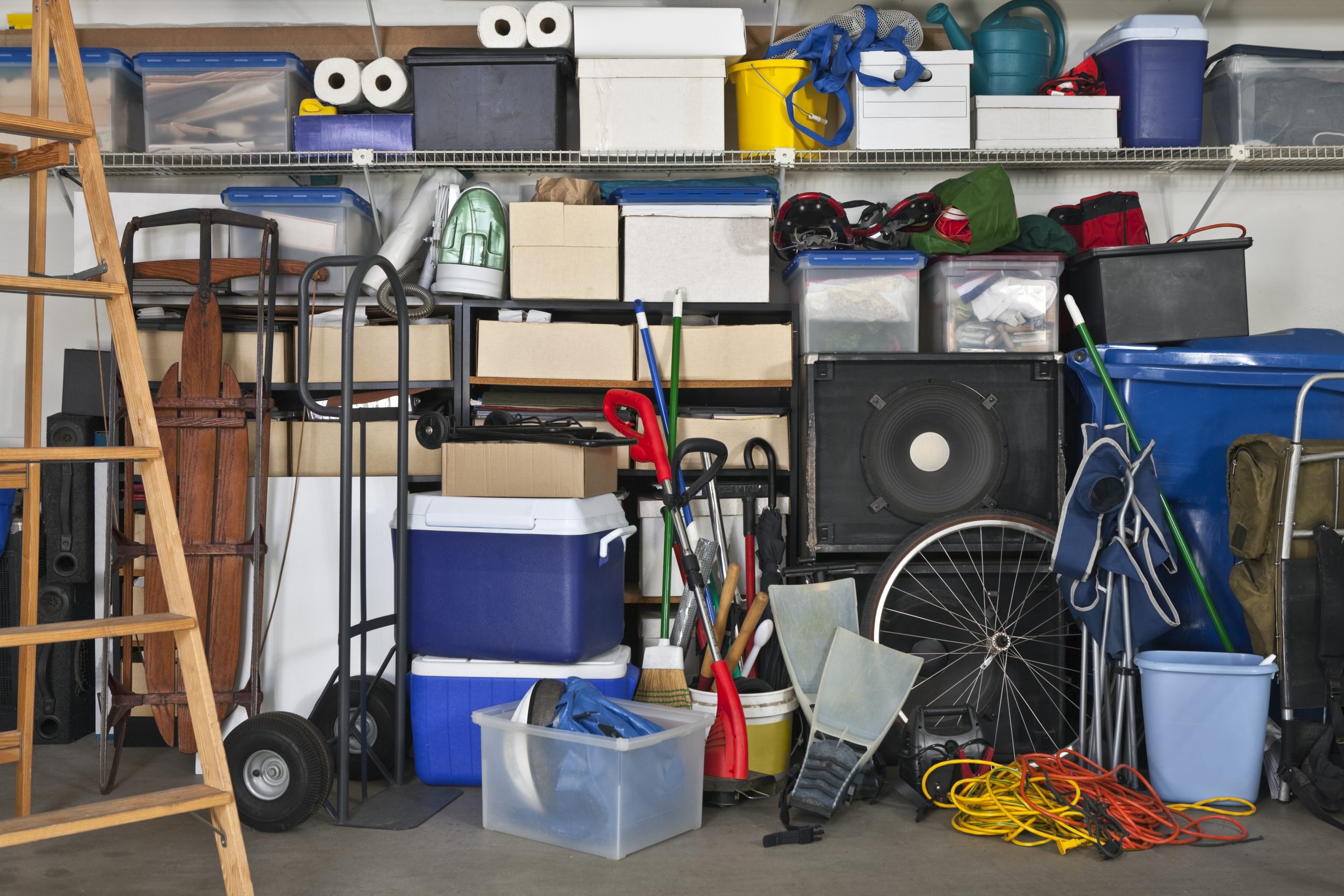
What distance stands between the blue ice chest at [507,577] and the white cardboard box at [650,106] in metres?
1.23

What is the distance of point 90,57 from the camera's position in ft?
10.8

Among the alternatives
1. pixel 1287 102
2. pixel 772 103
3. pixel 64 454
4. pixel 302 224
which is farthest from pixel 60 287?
pixel 1287 102

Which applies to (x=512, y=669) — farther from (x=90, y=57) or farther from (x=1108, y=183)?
(x=1108, y=183)

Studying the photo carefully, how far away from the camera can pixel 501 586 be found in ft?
8.59

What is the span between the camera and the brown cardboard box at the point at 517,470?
2.63 m

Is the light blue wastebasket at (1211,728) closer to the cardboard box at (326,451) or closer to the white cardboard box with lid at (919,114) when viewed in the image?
the white cardboard box with lid at (919,114)

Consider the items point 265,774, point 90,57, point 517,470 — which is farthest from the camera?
point 90,57

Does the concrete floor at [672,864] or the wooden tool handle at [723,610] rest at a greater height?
the wooden tool handle at [723,610]

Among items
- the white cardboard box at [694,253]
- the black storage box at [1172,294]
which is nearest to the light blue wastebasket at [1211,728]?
the black storage box at [1172,294]

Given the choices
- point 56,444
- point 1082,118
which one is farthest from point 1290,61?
point 56,444

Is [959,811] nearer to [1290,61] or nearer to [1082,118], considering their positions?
[1082,118]

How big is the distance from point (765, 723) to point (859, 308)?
4.19 ft

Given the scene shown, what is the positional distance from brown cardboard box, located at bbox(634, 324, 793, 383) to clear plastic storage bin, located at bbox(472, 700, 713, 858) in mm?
1148

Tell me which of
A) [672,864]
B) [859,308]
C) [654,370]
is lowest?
[672,864]
